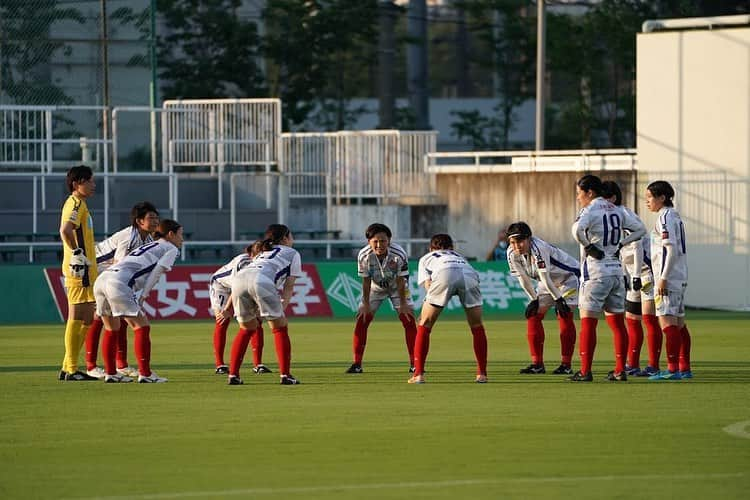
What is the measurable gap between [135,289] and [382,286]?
311cm

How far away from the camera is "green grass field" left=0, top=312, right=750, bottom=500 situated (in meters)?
9.88

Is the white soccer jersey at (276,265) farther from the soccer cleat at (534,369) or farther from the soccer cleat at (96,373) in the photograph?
the soccer cleat at (534,369)

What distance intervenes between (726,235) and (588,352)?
1702cm

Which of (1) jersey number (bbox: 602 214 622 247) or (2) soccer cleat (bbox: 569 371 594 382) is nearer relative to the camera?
(1) jersey number (bbox: 602 214 622 247)

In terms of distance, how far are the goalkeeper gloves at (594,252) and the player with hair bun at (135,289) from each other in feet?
14.6

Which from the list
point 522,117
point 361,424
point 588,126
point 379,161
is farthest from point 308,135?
point 522,117

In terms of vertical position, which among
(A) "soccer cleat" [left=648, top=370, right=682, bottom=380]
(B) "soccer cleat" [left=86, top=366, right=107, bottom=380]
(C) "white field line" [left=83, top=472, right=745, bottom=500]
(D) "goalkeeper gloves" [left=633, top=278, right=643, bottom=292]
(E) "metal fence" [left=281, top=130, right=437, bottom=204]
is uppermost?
(E) "metal fence" [left=281, top=130, right=437, bottom=204]

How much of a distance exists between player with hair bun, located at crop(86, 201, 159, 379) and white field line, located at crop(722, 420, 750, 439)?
7.08m

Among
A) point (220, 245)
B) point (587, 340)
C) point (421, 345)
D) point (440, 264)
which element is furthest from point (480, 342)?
point (220, 245)

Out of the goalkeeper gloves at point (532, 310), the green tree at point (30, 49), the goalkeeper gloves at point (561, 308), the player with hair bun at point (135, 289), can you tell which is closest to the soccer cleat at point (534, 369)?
the goalkeeper gloves at point (532, 310)

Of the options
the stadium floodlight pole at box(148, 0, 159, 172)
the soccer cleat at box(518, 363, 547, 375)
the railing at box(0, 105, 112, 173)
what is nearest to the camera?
the soccer cleat at box(518, 363, 547, 375)

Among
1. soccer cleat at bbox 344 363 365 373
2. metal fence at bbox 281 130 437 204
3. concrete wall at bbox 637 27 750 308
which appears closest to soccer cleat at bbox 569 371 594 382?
soccer cleat at bbox 344 363 365 373

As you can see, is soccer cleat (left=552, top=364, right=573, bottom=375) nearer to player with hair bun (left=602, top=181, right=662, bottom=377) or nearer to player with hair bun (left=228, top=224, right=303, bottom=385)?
player with hair bun (left=602, top=181, right=662, bottom=377)

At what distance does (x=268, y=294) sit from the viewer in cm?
1594
